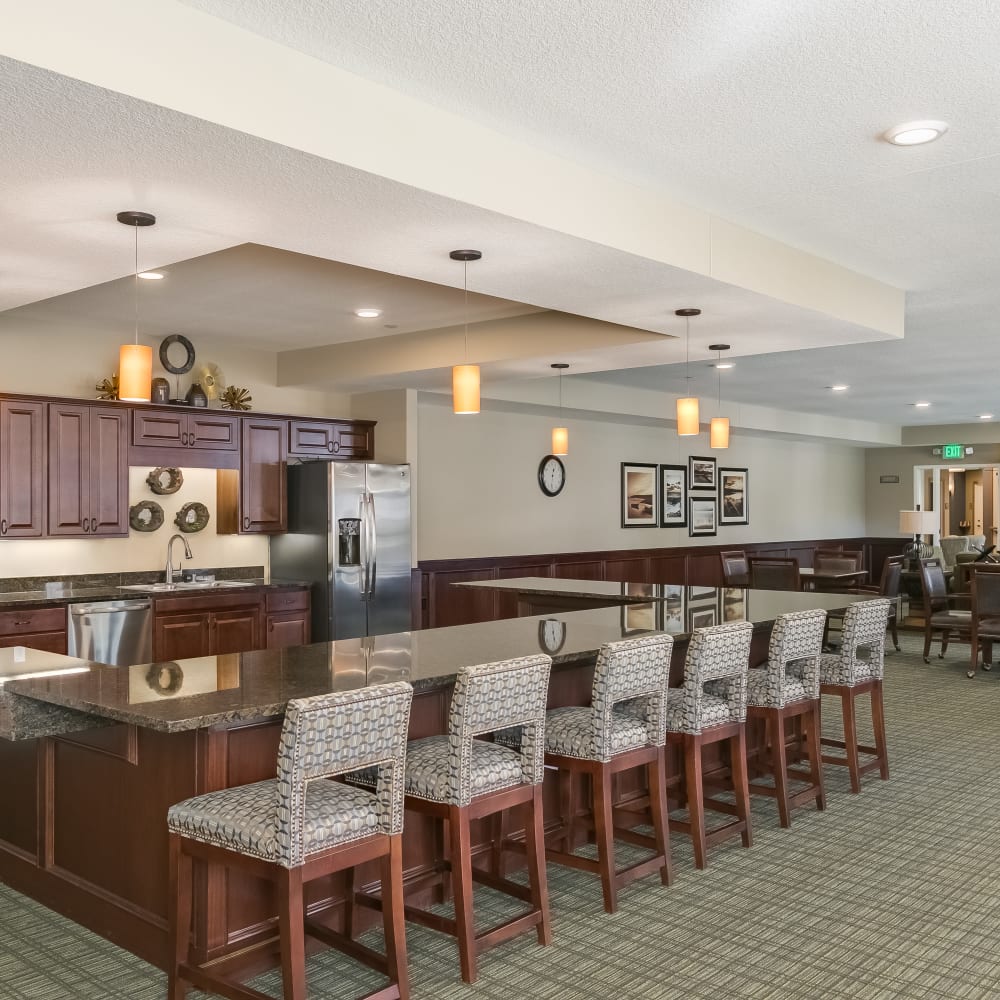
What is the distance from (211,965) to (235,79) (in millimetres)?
2544

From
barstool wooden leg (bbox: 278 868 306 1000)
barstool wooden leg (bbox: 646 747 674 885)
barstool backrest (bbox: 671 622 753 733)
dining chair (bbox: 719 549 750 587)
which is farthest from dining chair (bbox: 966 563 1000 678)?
barstool wooden leg (bbox: 278 868 306 1000)

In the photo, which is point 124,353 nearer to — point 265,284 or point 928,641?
point 265,284

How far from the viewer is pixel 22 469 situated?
627 centimetres

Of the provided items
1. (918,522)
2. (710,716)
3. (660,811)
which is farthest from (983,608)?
(660,811)

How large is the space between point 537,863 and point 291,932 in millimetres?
973

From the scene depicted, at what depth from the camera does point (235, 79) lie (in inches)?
105

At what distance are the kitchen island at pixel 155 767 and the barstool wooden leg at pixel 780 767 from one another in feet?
3.79

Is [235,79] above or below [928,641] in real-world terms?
above

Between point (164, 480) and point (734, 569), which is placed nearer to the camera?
point (164, 480)

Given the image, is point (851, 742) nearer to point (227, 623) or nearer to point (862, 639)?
point (862, 639)

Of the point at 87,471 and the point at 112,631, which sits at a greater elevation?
the point at 87,471

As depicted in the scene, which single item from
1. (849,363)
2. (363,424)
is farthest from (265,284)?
(849,363)

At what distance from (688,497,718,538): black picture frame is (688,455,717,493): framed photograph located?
163 millimetres

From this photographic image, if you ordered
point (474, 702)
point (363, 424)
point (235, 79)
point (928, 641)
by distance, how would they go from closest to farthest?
point (235, 79) < point (474, 702) < point (363, 424) < point (928, 641)
